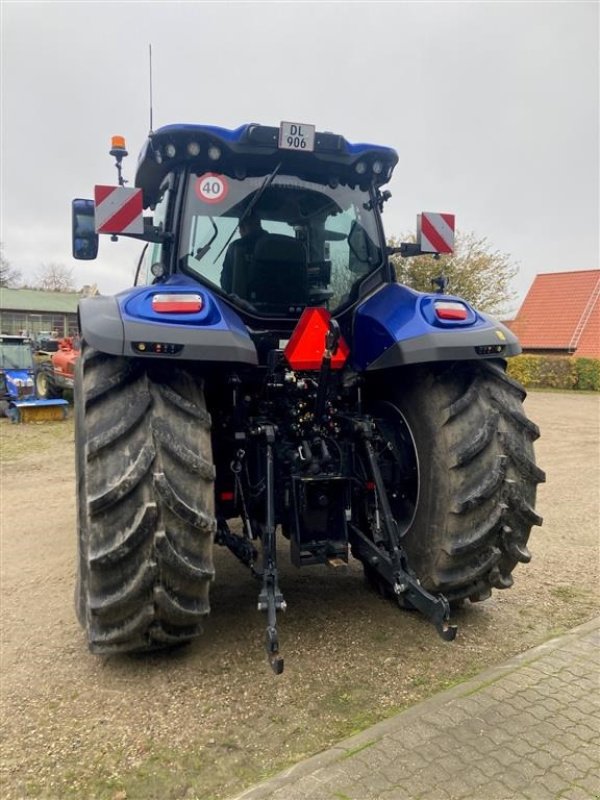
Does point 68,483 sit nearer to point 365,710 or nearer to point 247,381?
point 247,381

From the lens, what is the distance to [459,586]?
312 cm

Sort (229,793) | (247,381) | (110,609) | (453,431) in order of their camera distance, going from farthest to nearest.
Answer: (247,381) → (453,431) → (110,609) → (229,793)

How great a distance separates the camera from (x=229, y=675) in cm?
292

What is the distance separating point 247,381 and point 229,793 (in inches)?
73.9

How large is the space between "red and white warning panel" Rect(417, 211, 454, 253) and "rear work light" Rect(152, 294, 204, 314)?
1665mm

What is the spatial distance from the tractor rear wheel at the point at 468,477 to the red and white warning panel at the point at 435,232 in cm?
97

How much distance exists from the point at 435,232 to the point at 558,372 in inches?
850

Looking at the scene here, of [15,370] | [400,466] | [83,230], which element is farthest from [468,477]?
[15,370]

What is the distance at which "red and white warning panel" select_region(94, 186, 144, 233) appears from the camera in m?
3.17

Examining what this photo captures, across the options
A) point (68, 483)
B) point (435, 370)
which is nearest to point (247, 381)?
point (435, 370)

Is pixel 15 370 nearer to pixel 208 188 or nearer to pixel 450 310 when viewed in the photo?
pixel 208 188

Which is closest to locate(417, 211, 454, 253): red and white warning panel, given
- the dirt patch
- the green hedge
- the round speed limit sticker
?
the round speed limit sticker

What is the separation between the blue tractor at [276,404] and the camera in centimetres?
263

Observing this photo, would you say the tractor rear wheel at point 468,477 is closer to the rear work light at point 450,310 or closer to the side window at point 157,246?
the rear work light at point 450,310
